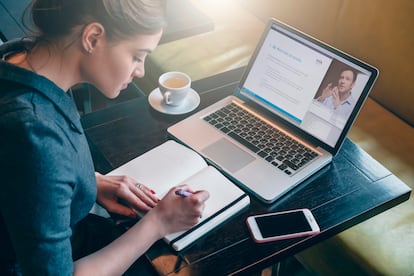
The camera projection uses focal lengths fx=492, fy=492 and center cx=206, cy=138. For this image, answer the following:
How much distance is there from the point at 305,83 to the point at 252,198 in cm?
33

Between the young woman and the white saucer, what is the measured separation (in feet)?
1.04

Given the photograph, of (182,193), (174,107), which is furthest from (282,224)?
(174,107)

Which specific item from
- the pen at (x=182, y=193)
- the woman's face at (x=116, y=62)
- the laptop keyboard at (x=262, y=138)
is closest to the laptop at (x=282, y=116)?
the laptop keyboard at (x=262, y=138)

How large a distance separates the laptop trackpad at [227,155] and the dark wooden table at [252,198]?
0.11 m

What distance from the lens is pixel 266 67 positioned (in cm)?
130

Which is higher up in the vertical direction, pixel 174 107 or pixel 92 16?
pixel 92 16

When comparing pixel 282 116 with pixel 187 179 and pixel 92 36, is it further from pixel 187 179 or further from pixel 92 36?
pixel 92 36

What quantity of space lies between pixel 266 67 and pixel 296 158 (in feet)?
0.88

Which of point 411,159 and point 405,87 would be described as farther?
point 405,87

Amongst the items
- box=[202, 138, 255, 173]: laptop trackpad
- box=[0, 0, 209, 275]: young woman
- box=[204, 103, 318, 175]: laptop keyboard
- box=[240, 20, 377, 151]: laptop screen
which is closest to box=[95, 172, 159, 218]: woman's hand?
box=[0, 0, 209, 275]: young woman

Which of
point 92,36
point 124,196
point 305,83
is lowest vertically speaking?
point 124,196

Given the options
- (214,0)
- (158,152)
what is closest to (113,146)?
(158,152)

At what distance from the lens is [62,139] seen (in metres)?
0.84

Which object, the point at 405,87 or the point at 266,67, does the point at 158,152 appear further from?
the point at 405,87
